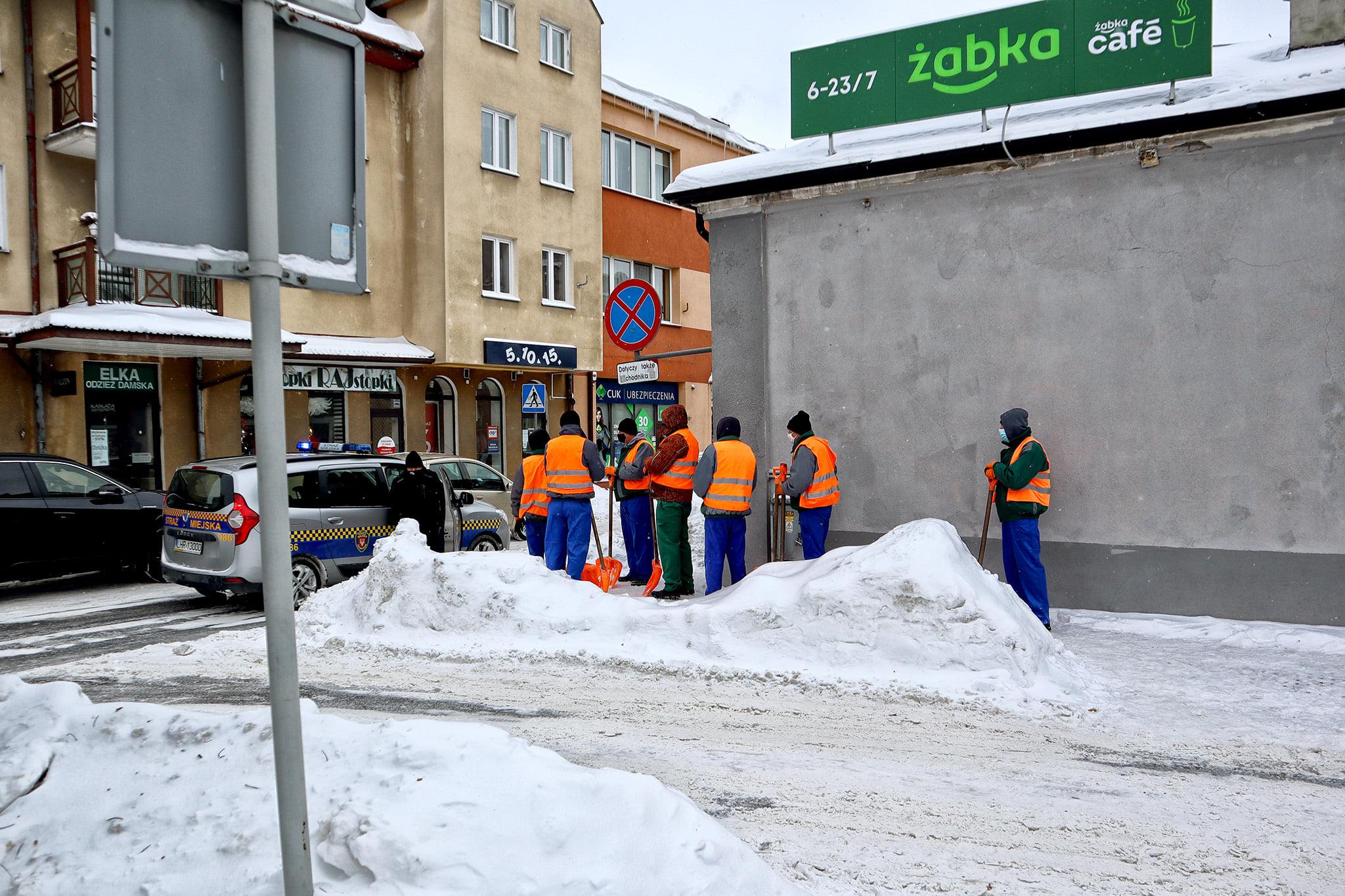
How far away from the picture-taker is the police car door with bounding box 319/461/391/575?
10.5 meters

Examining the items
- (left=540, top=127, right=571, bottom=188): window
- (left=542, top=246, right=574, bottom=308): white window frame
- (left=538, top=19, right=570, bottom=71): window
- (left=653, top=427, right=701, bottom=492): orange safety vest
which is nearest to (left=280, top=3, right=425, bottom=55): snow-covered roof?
(left=538, top=19, right=570, bottom=71): window

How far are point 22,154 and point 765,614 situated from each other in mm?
16451

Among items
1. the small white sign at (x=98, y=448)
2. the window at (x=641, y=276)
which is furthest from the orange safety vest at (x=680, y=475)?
the window at (x=641, y=276)

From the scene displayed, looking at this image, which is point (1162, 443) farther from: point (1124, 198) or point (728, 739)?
point (728, 739)

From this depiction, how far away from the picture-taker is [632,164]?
92.5 ft

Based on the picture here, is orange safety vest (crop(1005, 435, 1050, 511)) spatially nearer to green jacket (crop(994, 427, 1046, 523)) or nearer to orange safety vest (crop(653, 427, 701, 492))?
green jacket (crop(994, 427, 1046, 523))

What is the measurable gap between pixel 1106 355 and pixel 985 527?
5.99 ft

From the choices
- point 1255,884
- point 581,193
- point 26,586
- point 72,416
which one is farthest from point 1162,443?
point 581,193

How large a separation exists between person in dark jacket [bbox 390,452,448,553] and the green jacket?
605 cm

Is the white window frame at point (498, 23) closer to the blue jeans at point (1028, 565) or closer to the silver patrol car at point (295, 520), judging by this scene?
the silver patrol car at point (295, 520)

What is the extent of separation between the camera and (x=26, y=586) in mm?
12250

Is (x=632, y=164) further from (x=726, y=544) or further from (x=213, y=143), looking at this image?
(x=213, y=143)

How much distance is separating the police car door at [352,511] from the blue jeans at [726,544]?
152 inches

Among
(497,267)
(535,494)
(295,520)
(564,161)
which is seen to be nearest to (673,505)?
(535,494)
